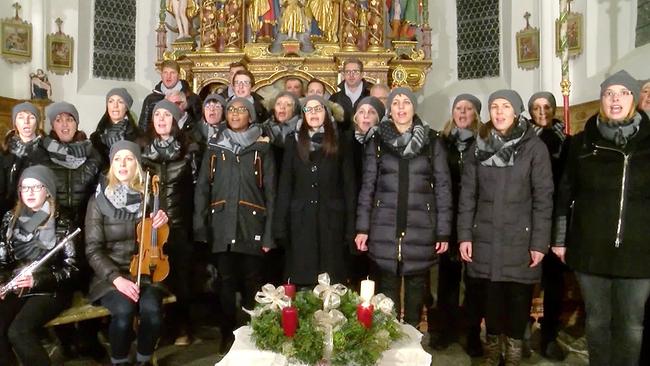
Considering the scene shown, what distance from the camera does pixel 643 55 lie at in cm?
764

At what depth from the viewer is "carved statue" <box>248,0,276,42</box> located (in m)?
9.73

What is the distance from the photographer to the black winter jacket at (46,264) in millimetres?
3906

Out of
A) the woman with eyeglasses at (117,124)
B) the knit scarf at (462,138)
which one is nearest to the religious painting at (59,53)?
the woman with eyeglasses at (117,124)

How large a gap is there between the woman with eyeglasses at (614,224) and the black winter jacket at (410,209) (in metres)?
0.81

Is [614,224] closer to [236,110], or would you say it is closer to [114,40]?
[236,110]

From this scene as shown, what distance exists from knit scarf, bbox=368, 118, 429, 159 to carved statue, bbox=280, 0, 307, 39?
230 inches

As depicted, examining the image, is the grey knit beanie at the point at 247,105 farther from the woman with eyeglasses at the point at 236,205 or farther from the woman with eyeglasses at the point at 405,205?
the woman with eyeglasses at the point at 405,205

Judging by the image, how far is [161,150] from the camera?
173 inches

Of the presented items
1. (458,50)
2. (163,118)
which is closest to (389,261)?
(163,118)

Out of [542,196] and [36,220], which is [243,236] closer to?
[36,220]

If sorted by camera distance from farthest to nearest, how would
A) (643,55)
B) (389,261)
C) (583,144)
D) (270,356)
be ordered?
(643,55)
(389,261)
(583,144)
(270,356)

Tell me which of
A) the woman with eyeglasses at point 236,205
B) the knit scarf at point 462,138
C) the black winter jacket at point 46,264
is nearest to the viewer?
the black winter jacket at point 46,264

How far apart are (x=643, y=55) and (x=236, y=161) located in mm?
5609

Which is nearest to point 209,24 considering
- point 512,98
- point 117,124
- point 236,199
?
point 117,124
